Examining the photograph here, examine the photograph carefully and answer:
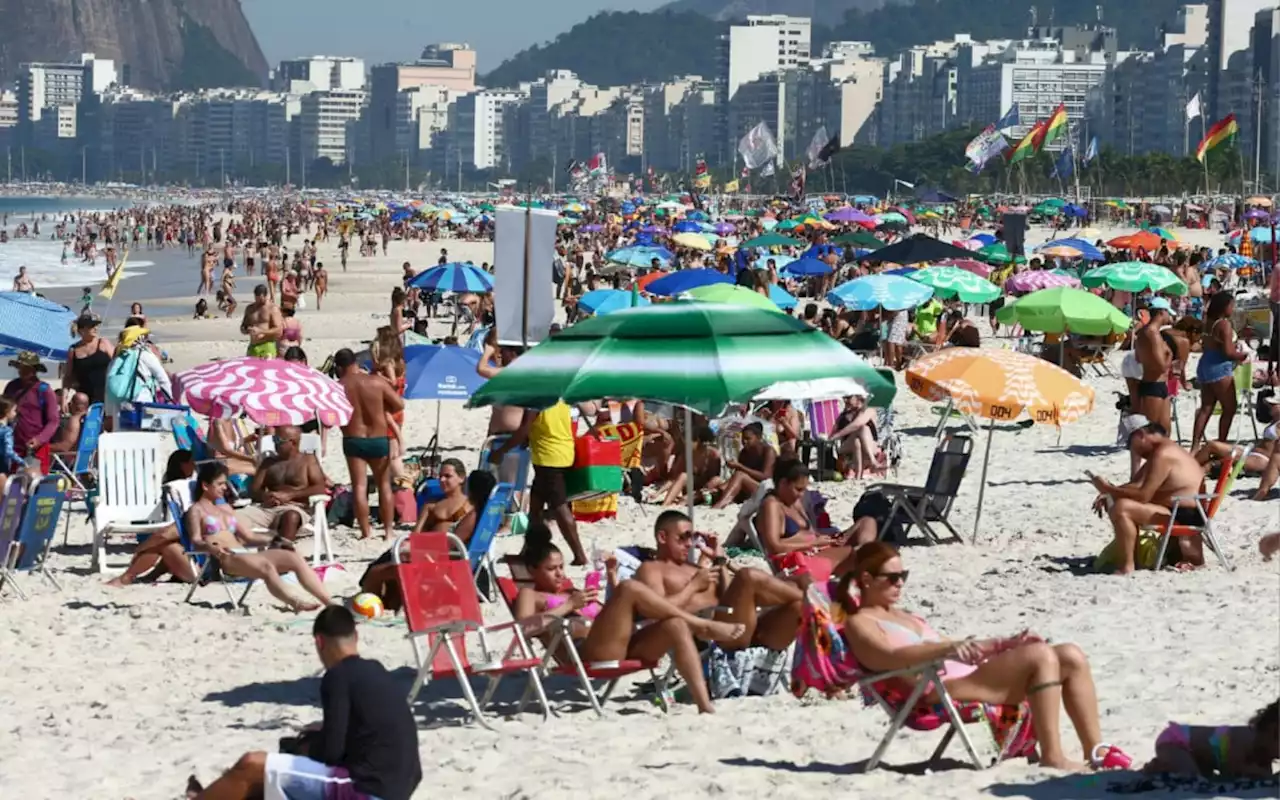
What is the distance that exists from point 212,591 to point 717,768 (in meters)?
3.66

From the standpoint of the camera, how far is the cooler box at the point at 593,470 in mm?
10031

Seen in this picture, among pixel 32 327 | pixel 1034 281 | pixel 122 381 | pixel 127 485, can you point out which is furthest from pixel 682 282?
pixel 127 485

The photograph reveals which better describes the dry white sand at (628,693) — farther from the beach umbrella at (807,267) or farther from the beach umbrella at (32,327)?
the beach umbrella at (807,267)

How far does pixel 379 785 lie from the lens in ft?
15.6

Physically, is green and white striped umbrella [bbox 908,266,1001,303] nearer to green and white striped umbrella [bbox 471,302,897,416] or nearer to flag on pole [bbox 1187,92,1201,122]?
green and white striped umbrella [bbox 471,302,897,416]

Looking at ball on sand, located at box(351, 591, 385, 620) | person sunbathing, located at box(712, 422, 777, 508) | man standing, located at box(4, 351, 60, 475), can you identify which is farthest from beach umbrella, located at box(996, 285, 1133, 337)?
ball on sand, located at box(351, 591, 385, 620)

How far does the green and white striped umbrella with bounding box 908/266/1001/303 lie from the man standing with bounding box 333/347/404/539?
8.58m

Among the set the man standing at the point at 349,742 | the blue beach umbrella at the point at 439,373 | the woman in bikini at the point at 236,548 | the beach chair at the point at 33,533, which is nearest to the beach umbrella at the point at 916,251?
the blue beach umbrella at the point at 439,373

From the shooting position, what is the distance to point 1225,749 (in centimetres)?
496

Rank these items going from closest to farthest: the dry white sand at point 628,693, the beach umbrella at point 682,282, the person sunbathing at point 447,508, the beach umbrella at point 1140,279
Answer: the dry white sand at point 628,693 → the person sunbathing at point 447,508 → the beach umbrella at point 682,282 → the beach umbrella at point 1140,279

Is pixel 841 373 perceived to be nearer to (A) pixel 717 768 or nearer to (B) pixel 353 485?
(A) pixel 717 768

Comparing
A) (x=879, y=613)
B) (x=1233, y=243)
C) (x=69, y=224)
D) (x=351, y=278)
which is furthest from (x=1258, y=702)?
(x=69, y=224)

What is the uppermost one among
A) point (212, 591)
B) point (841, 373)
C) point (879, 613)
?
point (841, 373)

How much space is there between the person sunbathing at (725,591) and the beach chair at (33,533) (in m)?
3.12
